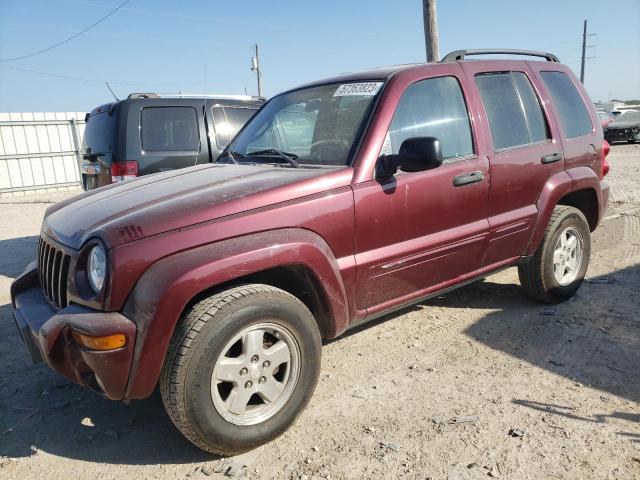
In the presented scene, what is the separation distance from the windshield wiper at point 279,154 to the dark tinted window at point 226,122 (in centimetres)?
298

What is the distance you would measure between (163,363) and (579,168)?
356 cm

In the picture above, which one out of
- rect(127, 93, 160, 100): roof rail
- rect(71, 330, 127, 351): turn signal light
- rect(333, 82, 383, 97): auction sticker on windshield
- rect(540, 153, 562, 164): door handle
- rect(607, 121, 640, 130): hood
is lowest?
rect(71, 330, 127, 351): turn signal light

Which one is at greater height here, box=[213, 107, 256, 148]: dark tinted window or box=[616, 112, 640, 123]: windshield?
box=[213, 107, 256, 148]: dark tinted window

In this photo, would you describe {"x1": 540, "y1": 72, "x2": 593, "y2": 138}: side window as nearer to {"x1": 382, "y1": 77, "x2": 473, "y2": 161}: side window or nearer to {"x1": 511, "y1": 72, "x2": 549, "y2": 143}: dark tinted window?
{"x1": 511, "y1": 72, "x2": 549, "y2": 143}: dark tinted window

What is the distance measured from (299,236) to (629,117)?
954 inches

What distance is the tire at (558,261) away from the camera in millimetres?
3951

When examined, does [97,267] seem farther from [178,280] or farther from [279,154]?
[279,154]

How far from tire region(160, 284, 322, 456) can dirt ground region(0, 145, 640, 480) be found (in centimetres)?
16

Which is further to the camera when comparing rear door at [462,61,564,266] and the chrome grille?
rear door at [462,61,564,266]

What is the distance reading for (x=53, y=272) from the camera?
2.65m

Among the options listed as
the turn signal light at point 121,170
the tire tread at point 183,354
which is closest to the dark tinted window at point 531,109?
the tire tread at point 183,354

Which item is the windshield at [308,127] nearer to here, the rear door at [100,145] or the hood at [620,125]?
the rear door at [100,145]

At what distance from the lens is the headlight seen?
224 centimetres

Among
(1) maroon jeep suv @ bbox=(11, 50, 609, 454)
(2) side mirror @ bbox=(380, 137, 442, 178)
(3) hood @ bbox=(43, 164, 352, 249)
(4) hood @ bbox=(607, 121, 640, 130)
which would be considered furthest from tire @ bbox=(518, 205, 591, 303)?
(4) hood @ bbox=(607, 121, 640, 130)
